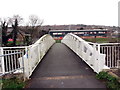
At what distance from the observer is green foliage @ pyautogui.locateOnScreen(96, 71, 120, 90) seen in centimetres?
389

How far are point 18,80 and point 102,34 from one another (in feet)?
214

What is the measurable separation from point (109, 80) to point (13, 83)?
9.78ft

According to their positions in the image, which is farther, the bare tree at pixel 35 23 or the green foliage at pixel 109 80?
the bare tree at pixel 35 23

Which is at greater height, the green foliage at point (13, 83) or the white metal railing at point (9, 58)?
the white metal railing at point (9, 58)

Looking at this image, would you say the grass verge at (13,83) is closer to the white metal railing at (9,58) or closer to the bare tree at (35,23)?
the white metal railing at (9,58)

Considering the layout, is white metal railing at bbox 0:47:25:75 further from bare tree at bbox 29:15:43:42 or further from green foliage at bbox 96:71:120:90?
bare tree at bbox 29:15:43:42

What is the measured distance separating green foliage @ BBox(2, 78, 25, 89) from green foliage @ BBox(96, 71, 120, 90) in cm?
257

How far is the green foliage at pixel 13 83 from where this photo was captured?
4.04 meters

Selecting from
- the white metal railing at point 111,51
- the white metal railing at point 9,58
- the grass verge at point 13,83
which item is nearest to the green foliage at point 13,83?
the grass verge at point 13,83

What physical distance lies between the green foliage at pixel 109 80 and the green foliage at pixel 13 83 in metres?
2.57

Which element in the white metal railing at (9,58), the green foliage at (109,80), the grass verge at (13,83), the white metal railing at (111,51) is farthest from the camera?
the white metal railing at (111,51)

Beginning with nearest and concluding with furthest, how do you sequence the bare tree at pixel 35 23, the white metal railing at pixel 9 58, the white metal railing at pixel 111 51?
the white metal railing at pixel 9 58
the white metal railing at pixel 111 51
the bare tree at pixel 35 23

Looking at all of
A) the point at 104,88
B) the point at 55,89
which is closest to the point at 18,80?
the point at 55,89

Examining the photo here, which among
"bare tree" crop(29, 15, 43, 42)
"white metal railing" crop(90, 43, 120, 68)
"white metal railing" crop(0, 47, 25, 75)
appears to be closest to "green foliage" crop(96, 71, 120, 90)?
"white metal railing" crop(90, 43, 120, 68)
